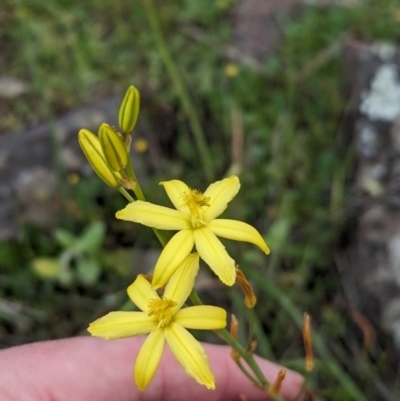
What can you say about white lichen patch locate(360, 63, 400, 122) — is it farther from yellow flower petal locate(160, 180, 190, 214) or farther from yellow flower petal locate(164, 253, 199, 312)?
yellow flower petal locate(164, 253, 199, 312)

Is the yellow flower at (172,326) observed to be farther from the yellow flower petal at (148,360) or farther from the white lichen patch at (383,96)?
the white lichen patch at (383,96)

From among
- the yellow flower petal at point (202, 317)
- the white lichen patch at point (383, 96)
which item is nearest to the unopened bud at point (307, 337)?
the yellow flower petal at point (202, 317)

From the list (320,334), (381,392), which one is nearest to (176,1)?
(320,334)

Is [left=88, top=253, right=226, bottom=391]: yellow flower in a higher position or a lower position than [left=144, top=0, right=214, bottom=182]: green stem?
lower

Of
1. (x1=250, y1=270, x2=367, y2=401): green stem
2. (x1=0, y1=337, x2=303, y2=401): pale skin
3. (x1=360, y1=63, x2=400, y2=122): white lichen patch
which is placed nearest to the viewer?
(x1=0, y1=337, x2=303, y2=401): pale skin

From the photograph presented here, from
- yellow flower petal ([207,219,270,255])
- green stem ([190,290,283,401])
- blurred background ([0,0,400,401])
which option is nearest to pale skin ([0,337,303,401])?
blurred background ([0,0,400,401])

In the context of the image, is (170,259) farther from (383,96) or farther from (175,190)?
(383,96)

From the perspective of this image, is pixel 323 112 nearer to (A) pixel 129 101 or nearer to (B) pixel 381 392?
(B) pixel 381 392

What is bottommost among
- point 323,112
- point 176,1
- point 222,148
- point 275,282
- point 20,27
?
point 275,282
